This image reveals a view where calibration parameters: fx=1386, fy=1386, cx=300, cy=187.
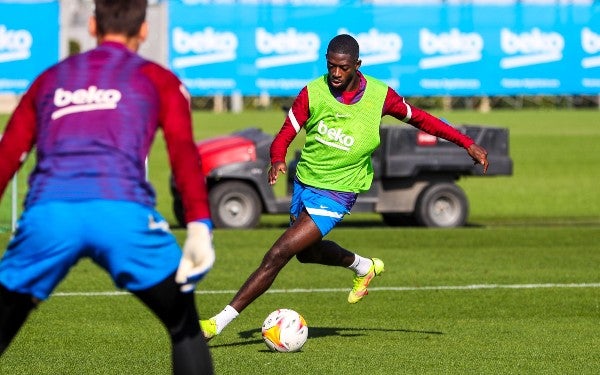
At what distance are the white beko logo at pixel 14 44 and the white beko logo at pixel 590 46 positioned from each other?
35.1 ft

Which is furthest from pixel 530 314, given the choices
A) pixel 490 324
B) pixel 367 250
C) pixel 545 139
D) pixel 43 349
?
pixel 545 139

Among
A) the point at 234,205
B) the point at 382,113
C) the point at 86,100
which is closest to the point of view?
the point at 86,100

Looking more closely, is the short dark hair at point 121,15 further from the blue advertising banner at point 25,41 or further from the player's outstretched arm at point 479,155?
the blue advertising banner at point 25,41

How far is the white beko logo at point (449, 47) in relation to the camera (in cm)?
2625

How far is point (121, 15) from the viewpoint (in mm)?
5770

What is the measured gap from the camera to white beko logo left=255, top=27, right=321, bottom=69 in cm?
2527

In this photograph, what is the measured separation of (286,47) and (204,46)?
1525mm

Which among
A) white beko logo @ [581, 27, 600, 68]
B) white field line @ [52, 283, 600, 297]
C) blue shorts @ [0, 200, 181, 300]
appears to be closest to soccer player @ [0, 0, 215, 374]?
blue shorts @ [0, 200, 181, 300]

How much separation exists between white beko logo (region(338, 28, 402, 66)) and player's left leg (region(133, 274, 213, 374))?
20.0m

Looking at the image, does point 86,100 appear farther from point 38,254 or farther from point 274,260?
point 274,260

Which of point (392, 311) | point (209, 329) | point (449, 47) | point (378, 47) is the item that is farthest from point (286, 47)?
point (209, 329)

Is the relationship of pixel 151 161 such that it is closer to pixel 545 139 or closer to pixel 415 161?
pixel 545 139

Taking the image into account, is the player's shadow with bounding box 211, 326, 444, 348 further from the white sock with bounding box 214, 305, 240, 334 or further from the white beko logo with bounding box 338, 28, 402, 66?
the white beko logo with bounding box 338, 28, 402, 66

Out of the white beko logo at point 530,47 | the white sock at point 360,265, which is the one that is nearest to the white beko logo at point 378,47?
the white beko logo at point 530,47
